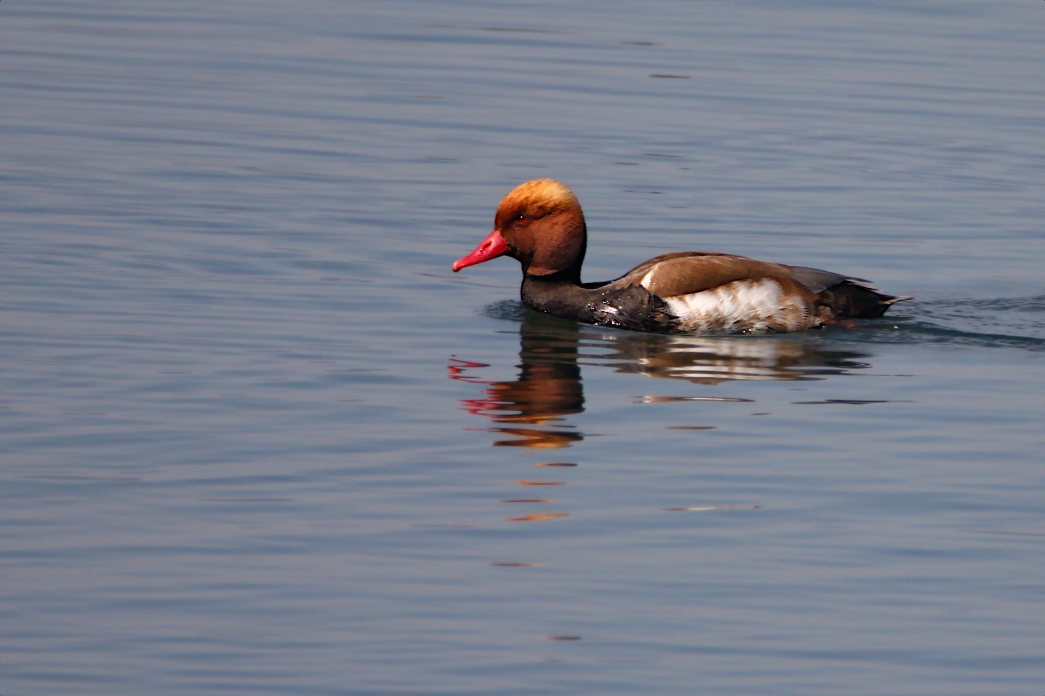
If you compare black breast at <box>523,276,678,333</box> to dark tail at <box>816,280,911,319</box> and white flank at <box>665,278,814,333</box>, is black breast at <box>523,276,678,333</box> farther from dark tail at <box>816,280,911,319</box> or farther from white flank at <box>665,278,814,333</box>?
dark tail at <box>816,280,911,319</box>

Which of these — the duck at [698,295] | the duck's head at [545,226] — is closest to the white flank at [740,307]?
the duck at [698,295]

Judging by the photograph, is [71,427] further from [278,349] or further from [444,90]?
[444,90]

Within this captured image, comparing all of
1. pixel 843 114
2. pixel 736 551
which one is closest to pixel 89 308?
pixel 736 551

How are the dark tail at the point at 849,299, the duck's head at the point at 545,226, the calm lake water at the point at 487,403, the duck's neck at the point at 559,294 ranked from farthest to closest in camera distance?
the duck's head at the point at 545,226 < the duck's neck at the point at 559,294 < the dark tail at the point at 849,299 < the calm lake water at the point at 487,403

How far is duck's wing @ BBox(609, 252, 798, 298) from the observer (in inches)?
451

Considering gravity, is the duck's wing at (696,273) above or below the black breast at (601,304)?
above

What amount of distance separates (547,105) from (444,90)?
1.35m

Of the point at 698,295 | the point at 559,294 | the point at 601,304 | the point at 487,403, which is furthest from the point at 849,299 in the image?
the point at 487,403

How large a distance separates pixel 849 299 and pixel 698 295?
1.05 m

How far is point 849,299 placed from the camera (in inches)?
460

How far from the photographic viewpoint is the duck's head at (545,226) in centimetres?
1212

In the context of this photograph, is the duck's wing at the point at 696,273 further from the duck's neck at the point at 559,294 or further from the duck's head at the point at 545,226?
the duck's head at the point at 545,226

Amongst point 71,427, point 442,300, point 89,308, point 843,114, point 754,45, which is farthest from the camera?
point 754,45

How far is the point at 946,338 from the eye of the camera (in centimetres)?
1145
